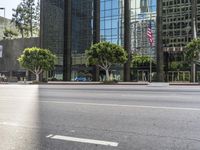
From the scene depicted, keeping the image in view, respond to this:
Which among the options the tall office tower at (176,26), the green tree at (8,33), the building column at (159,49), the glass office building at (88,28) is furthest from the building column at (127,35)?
the green tree at (8,33)

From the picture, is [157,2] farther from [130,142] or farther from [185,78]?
[130,142]

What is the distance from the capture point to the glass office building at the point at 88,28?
205ft

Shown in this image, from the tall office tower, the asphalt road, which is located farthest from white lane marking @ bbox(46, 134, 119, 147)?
the tall office tower

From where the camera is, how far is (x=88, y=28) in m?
67.4

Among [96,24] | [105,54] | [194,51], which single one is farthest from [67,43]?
[194,51]

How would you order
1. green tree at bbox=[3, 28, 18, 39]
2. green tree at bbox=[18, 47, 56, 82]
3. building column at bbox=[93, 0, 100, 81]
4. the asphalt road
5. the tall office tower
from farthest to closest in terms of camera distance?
1. green tree at bbox=[3, 28, 18, 39]
2. building column at bbox=[93, 0, 100, 81]
3. the tall office tower
4. green tree at bbox=[18, 47, 56, 82]
5. the asphalt road

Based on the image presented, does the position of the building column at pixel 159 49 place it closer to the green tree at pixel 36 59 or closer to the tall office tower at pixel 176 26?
the tall office tower at pixel 176 26

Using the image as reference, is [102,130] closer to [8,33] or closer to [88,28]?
[88,28]

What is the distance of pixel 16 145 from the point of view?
6551 millimetres

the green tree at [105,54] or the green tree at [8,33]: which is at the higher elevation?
the green tree at [8,33]

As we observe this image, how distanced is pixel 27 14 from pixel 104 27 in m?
34.6

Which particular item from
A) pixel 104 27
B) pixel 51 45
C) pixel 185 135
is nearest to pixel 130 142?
pixel 185 135

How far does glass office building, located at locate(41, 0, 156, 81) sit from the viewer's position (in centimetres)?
6234

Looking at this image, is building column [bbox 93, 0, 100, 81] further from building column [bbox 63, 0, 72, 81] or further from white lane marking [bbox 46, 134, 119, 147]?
white lane marking [bbox 46, 134, 119, 147]
